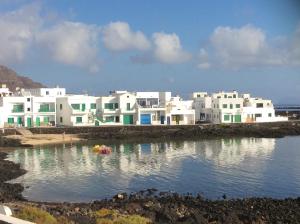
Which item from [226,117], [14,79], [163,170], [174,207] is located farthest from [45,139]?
[14,79]

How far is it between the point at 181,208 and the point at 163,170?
14.9 m

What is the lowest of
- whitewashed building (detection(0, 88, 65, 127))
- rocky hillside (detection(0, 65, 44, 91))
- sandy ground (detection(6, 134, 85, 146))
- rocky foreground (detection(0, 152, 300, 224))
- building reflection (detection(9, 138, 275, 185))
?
rocky foreground (detection(0, 152, 300, 224))

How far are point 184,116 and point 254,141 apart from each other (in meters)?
15.2

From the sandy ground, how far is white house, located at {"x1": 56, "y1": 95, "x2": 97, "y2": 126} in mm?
6320

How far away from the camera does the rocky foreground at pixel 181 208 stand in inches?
726

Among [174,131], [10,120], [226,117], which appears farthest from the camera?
[226,117]

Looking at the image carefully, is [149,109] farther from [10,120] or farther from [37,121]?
[10,120]

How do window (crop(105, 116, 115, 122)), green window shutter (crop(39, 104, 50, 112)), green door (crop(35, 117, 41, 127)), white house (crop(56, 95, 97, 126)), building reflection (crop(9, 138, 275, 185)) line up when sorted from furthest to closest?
window (crop(105, 116, 115, 122))
green window shutter (crop(39, 104, 50, 112))
white house (crop(56, 95, 97, 126))
green door (crop(35, 117, 41, 127))
building reflection (crop(9, 138, 275, 185))

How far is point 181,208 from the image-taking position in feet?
68.8

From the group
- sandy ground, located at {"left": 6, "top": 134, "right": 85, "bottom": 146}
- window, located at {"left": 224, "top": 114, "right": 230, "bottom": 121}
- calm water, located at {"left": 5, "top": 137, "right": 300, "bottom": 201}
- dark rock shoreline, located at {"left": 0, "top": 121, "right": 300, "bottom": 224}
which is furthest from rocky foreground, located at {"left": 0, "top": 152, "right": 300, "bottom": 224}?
window, located at {"left": 224, "top": 114, "right": 230, "bottom": 121}

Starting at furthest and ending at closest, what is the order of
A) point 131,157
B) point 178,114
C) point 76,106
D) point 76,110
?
point 178,114
point 76,106
point 76,110
point 131,157

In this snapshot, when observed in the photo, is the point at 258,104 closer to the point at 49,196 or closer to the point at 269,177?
the point at 269,177

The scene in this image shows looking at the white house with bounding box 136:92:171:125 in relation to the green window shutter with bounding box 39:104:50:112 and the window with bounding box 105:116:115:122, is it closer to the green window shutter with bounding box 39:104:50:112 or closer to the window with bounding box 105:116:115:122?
the window with bounding box 105:116:115:122

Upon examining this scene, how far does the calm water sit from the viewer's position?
91.9 feet
